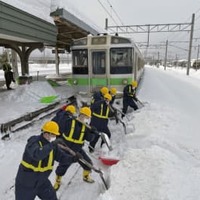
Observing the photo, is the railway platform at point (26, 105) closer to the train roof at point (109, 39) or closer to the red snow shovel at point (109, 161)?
the train roof at point (109, 39)

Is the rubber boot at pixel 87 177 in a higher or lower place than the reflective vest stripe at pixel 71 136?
Answer: lower

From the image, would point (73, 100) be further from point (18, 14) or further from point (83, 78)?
point (18, 14)

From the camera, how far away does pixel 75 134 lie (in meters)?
4.36

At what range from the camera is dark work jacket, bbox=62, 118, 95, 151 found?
430cm

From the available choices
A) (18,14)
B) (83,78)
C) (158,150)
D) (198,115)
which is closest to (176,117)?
(198,115)

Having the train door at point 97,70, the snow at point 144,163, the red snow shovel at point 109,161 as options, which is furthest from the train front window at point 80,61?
the red snow shovel at point 109,161

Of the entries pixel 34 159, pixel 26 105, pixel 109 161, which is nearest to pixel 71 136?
pixel 109 161

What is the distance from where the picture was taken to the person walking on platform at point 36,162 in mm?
2992

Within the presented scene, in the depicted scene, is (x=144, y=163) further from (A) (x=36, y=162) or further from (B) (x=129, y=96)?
(B) (x=129, y=96)

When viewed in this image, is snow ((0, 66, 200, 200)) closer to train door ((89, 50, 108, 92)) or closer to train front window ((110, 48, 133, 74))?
train front window ((110, 48, 133, 74))

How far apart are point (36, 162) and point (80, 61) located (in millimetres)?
8501

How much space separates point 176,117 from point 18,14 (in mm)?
6103

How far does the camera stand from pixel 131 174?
14.7 ft

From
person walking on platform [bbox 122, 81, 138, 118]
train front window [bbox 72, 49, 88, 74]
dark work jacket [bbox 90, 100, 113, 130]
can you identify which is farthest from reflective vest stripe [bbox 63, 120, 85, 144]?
train front window [bbox 72, 49, 88, 74]
